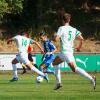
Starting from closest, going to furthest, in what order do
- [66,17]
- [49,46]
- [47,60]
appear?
[66,17] < [49,46] < [47,60]

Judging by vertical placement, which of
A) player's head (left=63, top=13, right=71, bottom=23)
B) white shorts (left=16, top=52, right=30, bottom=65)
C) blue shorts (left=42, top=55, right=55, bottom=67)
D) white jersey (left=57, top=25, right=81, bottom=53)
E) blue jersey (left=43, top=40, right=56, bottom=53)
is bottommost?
blue shorts (left=42, top=55, right=55, bottom=67)

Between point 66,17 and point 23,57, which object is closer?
point 66,17

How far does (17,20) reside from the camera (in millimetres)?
48438

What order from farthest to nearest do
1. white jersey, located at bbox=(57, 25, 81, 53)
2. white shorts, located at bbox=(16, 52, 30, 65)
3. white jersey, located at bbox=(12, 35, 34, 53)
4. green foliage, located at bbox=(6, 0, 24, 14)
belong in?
green foliage, located at bbox=(6, 0, 24, 14) → white jersey, located at bbox=(12, 35, 34, 53) → white shorts, located at bbox=(16, 52, 30, 65) → white jersey, located at bbox=(57, 25, 81, 53)

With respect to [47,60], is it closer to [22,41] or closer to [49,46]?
[49,46]

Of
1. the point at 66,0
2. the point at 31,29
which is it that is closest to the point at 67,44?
the point at 31,29

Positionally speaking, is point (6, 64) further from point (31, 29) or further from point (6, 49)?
point (31, 29)

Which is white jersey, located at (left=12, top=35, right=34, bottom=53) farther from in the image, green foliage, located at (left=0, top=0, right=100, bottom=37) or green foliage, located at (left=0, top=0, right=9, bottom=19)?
green foliage, located at (left=0, top=0, right=100, bottom=37)

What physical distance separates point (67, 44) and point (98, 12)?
31244 mm

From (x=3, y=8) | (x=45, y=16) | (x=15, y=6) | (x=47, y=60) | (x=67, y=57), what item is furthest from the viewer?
(x=45, y=16)

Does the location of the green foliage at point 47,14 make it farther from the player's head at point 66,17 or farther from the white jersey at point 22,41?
the player's head at point 66,17

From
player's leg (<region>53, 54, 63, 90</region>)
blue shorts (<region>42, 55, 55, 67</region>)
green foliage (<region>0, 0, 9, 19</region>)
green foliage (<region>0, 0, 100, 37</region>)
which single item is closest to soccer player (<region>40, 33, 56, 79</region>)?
blue shorts (<region>42, 55, 55, 67</region>)

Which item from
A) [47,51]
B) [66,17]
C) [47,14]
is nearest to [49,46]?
[47,51]

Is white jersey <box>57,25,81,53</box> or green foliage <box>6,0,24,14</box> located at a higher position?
green foliage <box>6,0,24,14</box>
